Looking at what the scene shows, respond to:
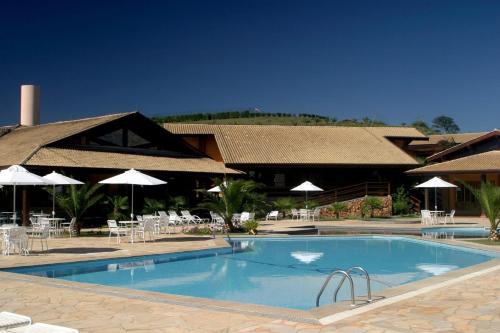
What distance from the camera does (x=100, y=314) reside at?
728cm

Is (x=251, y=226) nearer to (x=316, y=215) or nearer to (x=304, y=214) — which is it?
(x=304, y=214)

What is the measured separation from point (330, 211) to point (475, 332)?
27.1m

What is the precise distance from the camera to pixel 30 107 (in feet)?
111

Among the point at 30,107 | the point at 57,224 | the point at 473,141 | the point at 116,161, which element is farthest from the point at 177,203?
the point at 473,141

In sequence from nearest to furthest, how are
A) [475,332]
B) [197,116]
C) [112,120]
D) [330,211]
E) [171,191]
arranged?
1. [475,332]
2. [112,120]
3. [171,191]
4. [330,211]
5. [197,116]

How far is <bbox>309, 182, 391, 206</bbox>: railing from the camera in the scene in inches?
1393

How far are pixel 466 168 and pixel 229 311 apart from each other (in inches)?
1034

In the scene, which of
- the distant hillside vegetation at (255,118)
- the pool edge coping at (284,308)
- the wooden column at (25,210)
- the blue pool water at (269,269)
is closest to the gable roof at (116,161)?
the wooden column at (25,210)

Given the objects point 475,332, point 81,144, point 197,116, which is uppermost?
point 197,116

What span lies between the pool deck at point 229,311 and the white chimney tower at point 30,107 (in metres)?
25.1

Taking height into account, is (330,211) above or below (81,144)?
below

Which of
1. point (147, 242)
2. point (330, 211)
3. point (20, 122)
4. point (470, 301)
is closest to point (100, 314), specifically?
Result: point (470, 301)

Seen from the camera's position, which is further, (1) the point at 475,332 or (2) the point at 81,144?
(2) the point at 81,144

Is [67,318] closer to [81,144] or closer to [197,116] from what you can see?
[81,144]
